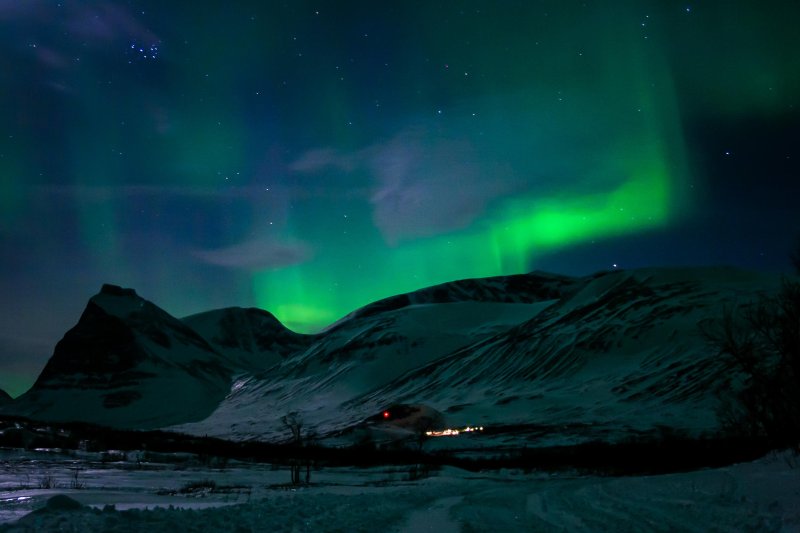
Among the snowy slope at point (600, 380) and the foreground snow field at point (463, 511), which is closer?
the foreground snow field at point (463, 511)

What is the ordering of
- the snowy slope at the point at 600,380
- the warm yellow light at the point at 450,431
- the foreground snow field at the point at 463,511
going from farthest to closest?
the snowy slope at the point at 600,380 < the warm yellow light at the point at 450,431 < the foreground snow field at the point at 463,511

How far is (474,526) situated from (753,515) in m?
5.35

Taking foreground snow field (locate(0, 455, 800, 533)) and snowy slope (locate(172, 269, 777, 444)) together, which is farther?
snowy slope (locate(172, 269, 777, 444))

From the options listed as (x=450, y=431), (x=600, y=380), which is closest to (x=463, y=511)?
(x=450, y=431)

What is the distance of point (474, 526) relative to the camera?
43.9ft

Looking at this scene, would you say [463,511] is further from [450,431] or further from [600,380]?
[600,380]

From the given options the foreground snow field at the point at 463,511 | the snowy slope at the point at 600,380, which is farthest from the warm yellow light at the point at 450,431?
the foreground snow field at the point at 463,511

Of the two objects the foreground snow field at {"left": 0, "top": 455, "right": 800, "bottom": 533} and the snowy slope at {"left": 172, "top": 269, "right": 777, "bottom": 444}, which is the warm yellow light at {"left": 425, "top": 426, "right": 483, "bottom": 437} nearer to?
the snowy slope at {"left": 172, "top": 269, "right": 777, "bottom": 444}

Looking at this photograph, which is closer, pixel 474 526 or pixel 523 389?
pixel 474 526

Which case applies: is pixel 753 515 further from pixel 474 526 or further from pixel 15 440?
pixel 15 440

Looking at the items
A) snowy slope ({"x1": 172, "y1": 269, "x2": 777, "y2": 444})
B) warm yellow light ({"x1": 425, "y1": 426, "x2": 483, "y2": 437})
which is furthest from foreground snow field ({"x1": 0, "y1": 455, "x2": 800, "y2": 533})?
warm yellow light ({"x1": 425, "y1": 426, "x2": 483, "y2": 437})

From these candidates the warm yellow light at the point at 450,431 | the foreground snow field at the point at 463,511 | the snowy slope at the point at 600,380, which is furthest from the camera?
the snowy slope at the point at 600,380

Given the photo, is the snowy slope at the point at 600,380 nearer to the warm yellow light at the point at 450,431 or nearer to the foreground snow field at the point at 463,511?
the warm yellow light at the point at 450,431

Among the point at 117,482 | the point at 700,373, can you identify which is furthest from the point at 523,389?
the point at 117,482
